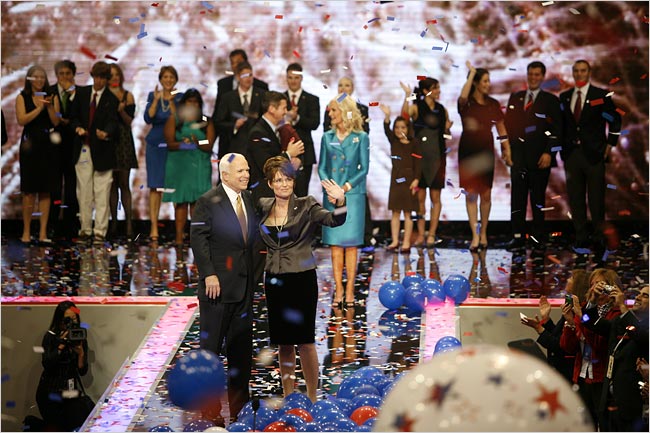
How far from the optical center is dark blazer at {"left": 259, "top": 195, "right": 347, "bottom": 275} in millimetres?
5660

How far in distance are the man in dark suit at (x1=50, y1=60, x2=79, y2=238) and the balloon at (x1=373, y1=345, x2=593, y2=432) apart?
31.0 feet

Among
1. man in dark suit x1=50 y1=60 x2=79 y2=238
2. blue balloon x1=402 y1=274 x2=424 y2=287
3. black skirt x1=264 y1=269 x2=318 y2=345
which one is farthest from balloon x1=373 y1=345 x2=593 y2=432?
man in dark suit x1=50 y1=60 x2=79 y2=238

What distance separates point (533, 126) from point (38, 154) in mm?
4640

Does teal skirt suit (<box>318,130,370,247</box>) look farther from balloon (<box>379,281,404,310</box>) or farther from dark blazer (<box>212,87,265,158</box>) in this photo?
dark blazer (<box>212,87,265,158</box>)

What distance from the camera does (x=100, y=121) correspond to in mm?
10586

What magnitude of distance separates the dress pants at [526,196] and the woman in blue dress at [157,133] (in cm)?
323

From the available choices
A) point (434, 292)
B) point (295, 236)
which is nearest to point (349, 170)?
point (434, 292)

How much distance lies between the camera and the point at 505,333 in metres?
7.84

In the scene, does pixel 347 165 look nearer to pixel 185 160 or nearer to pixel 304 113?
pixel 304 113

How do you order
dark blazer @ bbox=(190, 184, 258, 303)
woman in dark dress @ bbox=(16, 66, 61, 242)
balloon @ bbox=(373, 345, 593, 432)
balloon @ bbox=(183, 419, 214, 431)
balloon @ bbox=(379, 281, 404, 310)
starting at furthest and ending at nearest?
1. woman in dark dress @ bbox=(16, 66, 61, 242)
2. balloon @ bbox=(379, 281, 404, 310)
3. dark blazer @ bbox=(190, 184, 258, 303)
4. balloon @ bbox=(183, 419, 214, 431)
5. balloon @ bbox=(373, 345, 593, 432)

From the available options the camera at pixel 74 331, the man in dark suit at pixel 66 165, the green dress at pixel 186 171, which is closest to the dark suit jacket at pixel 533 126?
the green dress at pixel 186 171

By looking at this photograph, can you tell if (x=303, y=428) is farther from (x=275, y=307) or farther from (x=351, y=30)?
(x=351, y=30)

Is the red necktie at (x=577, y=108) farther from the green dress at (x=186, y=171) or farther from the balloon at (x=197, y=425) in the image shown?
the balloon at (x=197, y=425)

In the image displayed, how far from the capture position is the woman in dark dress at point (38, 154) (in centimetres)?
1046
